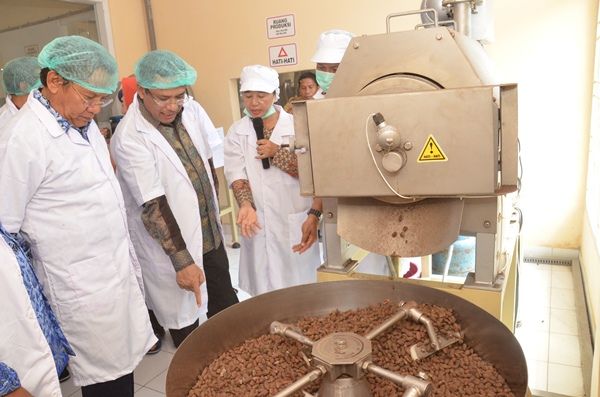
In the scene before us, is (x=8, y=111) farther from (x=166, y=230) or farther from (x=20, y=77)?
(x=166, y=230)

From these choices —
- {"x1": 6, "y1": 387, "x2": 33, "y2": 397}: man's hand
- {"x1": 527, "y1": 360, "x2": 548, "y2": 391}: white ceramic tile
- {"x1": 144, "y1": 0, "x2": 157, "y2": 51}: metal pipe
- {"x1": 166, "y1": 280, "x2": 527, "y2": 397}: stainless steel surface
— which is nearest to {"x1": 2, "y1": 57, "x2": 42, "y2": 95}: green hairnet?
{"x1": 144, "y1": 0, "x2": 157, "y2": 51}: metal pipe

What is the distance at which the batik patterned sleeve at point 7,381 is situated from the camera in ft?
2.73

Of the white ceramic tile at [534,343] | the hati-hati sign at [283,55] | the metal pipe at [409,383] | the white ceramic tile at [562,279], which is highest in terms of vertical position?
the hati-hati sign at [283,55]

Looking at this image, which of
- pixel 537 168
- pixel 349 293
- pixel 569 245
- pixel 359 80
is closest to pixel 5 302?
pixel 349 293

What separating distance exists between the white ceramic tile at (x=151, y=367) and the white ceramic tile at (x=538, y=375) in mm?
1659

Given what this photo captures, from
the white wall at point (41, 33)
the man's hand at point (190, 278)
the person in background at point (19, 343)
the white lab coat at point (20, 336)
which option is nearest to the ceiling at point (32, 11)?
the white wall at point (41, 33)

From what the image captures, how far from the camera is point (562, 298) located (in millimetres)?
2678

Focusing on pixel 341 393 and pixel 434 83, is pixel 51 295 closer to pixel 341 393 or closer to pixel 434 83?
pixel 341 393

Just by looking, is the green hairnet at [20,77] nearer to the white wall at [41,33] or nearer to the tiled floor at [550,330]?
the white wall at [41,33]

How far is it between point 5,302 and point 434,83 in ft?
3.10

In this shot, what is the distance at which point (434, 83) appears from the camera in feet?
2.70

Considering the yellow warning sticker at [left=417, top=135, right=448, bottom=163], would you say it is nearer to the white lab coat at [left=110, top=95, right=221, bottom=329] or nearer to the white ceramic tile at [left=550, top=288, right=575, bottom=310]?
the white lab coat at [left=110, top=95, right=221, bottom=329]

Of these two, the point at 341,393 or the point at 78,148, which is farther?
the point at 78,148

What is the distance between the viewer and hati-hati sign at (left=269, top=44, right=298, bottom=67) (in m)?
3.45
